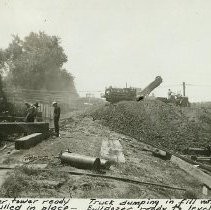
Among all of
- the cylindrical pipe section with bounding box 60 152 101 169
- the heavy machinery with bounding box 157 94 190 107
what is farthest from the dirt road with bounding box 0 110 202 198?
the heavy machinery with bounding box 157 94 190 107

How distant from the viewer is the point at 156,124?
21984 mm

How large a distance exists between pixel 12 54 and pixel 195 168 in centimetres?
4560

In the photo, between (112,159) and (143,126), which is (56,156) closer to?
(112,159)

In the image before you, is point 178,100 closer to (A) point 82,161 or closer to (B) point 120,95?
(B) point 120,95

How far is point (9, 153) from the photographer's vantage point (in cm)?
1017

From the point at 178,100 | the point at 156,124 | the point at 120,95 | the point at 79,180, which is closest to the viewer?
the point at 79,180

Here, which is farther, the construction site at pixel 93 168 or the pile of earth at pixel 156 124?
the pile of earth at pixel 156 124

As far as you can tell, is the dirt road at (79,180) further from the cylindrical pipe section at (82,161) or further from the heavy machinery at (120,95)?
the heavy machinery at (120,95)

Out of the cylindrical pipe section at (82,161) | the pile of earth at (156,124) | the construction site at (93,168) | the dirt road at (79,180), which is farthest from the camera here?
the pile of earth at (156,124)

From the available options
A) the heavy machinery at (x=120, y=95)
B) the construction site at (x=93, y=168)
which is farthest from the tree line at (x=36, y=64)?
the construction site at (x=93, y=168)

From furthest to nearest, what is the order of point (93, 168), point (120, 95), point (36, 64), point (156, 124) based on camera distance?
point (36, 64), point (120, 95), point (156, 124), point (93, 168)

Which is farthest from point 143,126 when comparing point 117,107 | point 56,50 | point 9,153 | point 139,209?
point 56,50

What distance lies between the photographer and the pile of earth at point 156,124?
19.2 m

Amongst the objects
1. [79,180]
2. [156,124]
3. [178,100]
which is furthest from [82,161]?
[178,100]
